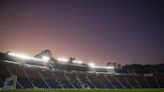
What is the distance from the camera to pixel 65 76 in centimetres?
6588

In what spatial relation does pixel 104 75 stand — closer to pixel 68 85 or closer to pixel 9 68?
pixel 68 85

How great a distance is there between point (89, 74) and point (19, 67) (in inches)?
1009

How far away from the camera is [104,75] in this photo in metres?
75.0

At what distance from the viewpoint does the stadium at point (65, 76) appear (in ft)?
160

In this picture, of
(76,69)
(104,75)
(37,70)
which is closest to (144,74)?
(104,75)

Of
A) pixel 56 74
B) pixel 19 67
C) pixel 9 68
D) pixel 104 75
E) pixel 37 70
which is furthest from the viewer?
pixel 104 75

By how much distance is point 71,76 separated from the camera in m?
66.5

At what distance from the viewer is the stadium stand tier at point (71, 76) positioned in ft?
165

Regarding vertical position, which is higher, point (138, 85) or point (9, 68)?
point (9, 68)

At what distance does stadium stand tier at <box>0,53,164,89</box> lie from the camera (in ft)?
165

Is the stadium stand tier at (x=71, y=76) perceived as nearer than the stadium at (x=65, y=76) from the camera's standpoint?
No

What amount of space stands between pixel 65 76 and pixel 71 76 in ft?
6.02

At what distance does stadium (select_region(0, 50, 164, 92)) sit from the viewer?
48.8 metres

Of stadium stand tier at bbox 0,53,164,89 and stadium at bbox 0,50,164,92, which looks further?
stadium stand tier at bbox 0,53,164,89
